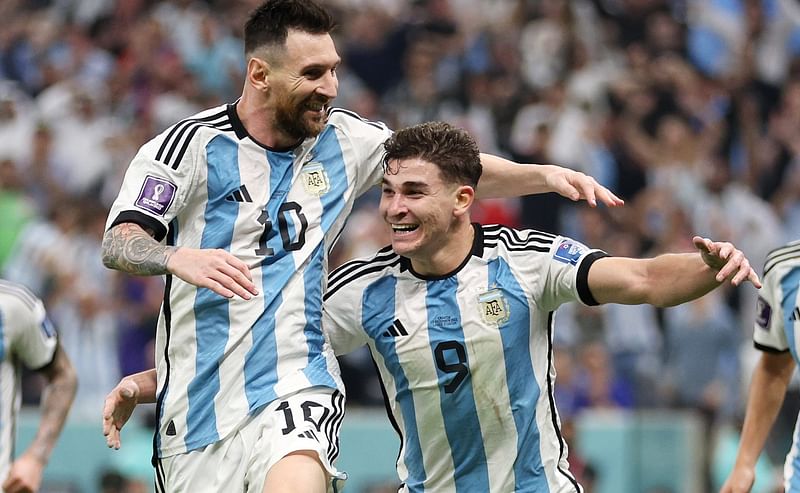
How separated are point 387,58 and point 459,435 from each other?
10.3 metres

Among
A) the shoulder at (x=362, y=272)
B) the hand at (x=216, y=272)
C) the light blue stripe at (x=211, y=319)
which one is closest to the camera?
the hand at (x=216, y=272)

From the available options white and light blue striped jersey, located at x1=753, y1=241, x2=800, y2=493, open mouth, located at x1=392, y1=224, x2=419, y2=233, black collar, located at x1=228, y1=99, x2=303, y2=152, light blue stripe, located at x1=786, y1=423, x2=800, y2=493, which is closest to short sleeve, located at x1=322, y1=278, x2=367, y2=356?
open mouth, located at x1=392, y1=224, x2=419, y2=233

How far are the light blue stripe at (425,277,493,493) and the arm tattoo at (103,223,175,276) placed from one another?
1.33 meters

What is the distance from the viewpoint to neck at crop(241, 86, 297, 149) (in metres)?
6.50

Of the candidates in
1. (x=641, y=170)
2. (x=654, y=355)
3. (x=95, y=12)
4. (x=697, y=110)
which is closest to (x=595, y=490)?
(x=654, y=355)

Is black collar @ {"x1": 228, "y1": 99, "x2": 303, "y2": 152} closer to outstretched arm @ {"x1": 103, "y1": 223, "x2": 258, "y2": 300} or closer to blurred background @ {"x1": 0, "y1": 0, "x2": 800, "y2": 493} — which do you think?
outstretched arm @ {"x1": 103, "y1": 223, "x2": 258, "y2": 300}

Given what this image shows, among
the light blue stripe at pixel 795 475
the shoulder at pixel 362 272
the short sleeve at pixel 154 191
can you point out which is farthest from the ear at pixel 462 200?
the light blue stripe at pixel 795 475

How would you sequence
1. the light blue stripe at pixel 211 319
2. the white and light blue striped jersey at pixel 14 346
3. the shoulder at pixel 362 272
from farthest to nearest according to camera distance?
the white and light blue striped jersey at pixel 14 346
the shoulder at pixel 362 272
the light blue stripe at pixel 211 319

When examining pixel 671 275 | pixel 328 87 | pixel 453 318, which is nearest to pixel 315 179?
pixel 328 87

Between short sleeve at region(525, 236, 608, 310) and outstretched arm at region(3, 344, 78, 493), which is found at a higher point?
short sleeve at region(525, 236, 608, 310)

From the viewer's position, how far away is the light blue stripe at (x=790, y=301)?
6980 millimetres

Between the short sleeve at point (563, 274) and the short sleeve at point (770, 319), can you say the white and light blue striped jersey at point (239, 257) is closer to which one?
the short sleeve at point (563, 274)

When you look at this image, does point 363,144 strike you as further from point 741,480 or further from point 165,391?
point 741,480

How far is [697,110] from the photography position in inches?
623
